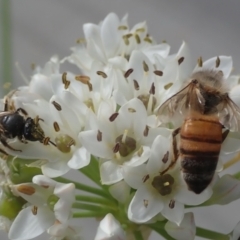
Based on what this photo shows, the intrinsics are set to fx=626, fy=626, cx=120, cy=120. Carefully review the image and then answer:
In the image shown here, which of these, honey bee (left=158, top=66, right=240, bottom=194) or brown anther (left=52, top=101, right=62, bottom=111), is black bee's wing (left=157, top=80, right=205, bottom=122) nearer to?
honey bee (left=158, top=66, right=240, bottom=194)

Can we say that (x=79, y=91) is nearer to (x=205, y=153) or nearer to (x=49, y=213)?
(x=49, y=213)

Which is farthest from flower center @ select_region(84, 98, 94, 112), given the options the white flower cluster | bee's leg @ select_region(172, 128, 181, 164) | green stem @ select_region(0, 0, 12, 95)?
green stem @ select_region(0, 0, 12, 95)

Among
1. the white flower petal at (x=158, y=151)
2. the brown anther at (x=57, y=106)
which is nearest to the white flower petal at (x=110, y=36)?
the brown anther at (x=57, y=106)

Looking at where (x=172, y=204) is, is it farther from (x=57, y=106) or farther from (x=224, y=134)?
(x=57, y=106)

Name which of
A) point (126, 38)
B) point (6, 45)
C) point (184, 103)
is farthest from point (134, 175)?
point (6, 45)

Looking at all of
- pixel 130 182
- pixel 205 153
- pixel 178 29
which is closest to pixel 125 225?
pixel 130 182
